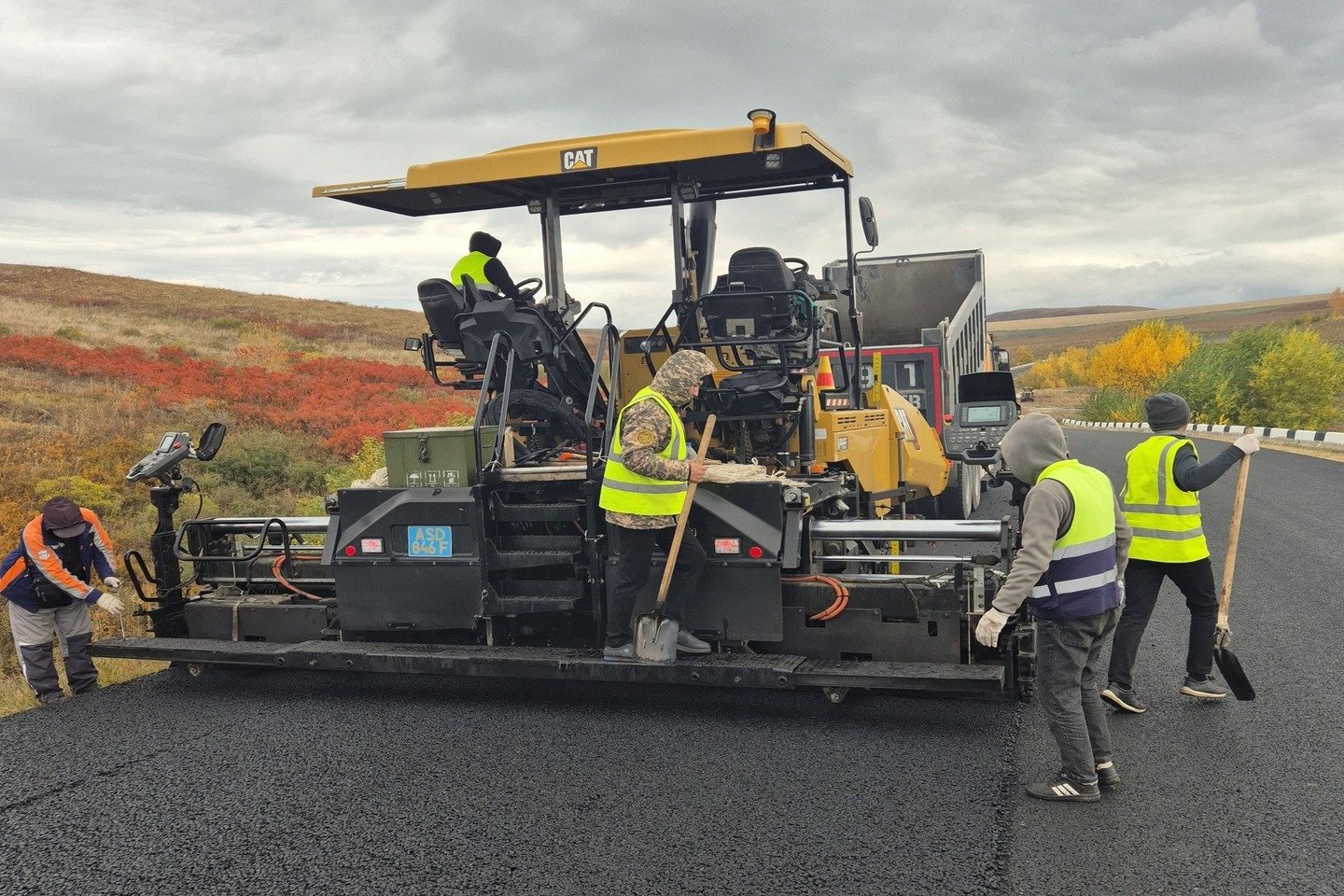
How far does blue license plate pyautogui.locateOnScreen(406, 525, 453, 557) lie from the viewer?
539 centimetres

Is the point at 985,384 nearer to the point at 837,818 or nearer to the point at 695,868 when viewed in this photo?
the point at 837,818

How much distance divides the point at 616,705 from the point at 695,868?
6.19ft

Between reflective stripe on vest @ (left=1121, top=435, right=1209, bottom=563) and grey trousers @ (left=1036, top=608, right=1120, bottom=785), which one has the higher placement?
reflective stripe on vest @ (left=1121, top=435, right=1209, bottom=563)

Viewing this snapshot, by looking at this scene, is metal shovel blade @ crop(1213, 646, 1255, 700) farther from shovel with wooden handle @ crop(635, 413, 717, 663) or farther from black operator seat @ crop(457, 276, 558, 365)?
black operator seat @ crop(457, 276, 558, 365)

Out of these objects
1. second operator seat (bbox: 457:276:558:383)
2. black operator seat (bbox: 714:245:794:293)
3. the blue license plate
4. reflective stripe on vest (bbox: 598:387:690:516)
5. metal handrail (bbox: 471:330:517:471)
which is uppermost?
black operator seat (bbox: 714:245:794:293)

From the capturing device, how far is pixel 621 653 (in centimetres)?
512

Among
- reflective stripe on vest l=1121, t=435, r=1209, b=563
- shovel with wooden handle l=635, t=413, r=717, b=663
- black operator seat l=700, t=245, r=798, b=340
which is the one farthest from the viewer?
black operator seat l=700, t=245, r=798, b=340

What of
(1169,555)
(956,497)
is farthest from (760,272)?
(956,497)

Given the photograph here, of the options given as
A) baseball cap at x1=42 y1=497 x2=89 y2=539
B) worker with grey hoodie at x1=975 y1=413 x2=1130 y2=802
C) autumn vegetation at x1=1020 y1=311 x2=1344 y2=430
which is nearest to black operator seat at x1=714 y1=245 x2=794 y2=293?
worker with grey hoodie at x1=975 y1=413 x2=1130 y2=802

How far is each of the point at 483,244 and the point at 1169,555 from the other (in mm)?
4009

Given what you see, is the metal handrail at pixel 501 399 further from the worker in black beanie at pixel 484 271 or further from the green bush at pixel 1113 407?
the green bush at pixel 1113 407

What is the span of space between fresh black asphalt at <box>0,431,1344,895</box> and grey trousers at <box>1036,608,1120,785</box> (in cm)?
17

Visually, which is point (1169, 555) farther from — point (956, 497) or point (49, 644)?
point (956, 497)

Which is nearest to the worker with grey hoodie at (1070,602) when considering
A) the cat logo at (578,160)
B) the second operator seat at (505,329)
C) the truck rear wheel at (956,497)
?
the cat logo at (578,160)
